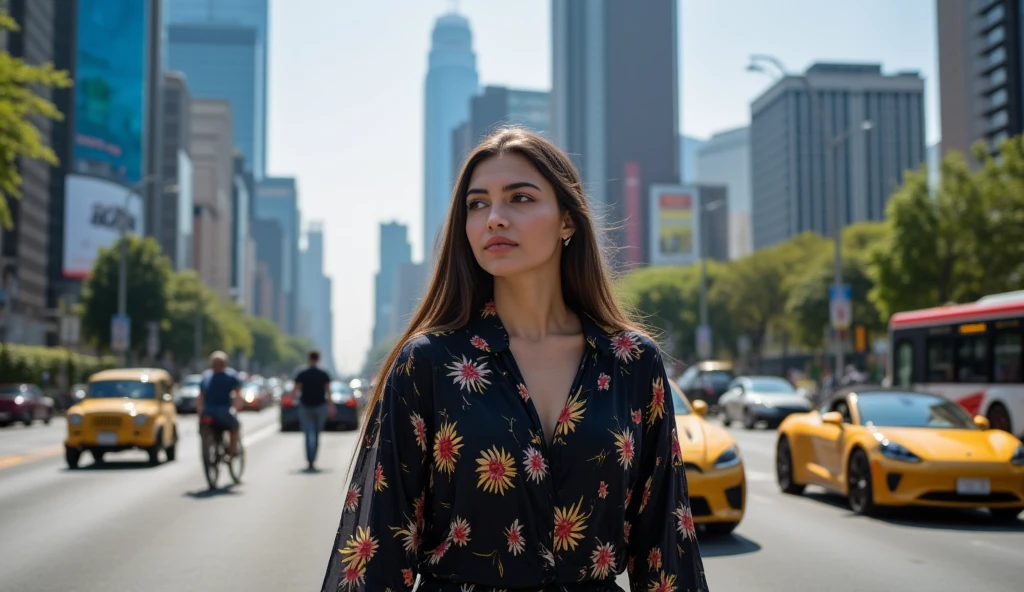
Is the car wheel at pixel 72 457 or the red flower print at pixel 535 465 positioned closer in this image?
the red flower print at pixel 535 465

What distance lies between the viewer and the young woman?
254cm

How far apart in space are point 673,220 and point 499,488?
171m

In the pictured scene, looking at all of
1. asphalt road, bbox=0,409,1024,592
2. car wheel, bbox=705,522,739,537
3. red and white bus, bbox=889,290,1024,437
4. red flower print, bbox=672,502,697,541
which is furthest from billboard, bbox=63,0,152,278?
red flower print, bbox=672,502,697,541

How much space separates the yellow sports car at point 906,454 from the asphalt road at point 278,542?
299 millimetres

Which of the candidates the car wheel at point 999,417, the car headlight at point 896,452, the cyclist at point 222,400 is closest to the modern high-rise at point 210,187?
the car wheel at point 999,417

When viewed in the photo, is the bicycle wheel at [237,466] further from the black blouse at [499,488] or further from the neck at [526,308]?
the black blouse at [499,488]

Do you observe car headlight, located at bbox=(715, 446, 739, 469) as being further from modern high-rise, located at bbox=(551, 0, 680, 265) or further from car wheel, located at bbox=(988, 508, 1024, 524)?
modern high-rise, located at bbox=(551, 0, 680, 265)

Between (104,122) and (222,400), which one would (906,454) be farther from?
(104,122)

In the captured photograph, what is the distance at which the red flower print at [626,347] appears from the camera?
2.80 meters

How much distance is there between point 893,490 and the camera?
38.0 feet

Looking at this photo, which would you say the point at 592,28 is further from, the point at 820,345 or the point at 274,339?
the point at 820,345

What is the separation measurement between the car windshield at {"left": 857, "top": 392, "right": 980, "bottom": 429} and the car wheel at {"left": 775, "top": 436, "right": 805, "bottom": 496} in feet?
4.99

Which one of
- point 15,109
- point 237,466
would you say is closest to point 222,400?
point 237,466

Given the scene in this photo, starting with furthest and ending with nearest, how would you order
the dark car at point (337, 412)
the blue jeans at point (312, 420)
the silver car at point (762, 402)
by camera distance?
1. the dark car at point (337, 412)
2. the silver car at point (762, 402)
3. the blue jeans at point (312, 420)
